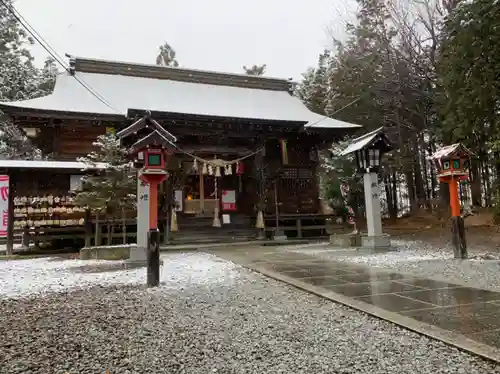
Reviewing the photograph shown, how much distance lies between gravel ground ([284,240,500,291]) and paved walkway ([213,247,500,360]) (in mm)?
482

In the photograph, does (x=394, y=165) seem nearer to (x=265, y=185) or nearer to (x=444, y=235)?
(x=444, y=235)

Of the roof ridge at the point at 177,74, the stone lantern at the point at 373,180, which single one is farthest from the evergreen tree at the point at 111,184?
the roof ridge at the point at 177,74

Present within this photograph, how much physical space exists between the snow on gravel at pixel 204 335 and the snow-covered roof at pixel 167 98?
31.6 feet

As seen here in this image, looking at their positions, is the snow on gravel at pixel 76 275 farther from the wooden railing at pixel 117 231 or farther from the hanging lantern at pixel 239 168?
the hanging lantern at pixel 239 168

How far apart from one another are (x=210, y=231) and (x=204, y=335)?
1113cm

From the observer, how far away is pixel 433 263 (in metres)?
7.89

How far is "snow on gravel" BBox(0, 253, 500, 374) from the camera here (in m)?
2.91

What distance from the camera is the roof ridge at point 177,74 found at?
17.7 metres

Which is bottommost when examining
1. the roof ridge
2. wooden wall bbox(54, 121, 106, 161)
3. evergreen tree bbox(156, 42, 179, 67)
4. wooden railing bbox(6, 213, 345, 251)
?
wooden railing bbox(6, 213, 345, 251)

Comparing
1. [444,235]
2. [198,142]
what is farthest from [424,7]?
[198,142]

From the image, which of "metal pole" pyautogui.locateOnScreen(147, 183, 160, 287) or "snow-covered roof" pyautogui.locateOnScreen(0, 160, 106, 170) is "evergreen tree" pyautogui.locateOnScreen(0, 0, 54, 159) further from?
"metal pole" pyautogui.locateOnScreen(147, 183, 160, 287)

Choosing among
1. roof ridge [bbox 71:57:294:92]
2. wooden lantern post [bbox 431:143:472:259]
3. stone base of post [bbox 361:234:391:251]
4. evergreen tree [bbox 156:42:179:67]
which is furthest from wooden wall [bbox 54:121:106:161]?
evergreen tree [bbox 156:42:179:67]

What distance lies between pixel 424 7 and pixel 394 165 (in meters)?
7.81

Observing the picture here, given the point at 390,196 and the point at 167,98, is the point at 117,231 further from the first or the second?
the point at 390,196
